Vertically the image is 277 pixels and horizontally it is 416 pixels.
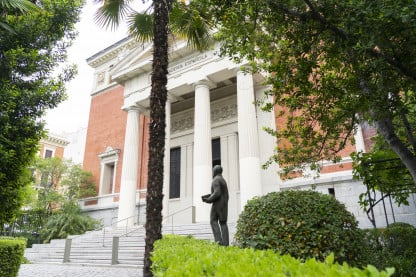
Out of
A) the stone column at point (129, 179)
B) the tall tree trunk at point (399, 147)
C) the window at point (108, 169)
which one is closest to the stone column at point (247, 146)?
the tall tree trunk at point (399, 147)

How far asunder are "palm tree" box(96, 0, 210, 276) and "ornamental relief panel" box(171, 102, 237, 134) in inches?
373

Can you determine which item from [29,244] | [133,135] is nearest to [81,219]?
[29,244]

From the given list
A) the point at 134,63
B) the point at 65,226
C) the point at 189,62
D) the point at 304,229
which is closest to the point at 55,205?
the point at 65,226

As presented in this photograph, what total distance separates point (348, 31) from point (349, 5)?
1.34 ft

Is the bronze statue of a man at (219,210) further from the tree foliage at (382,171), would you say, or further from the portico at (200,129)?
the portico at (200,129)

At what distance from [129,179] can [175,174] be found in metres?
4.20

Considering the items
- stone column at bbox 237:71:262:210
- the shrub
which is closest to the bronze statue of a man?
stone column at bbox 237:71:262:210

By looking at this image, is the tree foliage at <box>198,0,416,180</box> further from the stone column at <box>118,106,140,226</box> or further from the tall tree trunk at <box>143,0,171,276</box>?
the stone column at <box>118,106,140,226</box>

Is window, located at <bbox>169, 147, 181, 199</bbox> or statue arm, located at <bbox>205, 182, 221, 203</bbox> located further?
window, located at <bbox>169, 147, 181, 199</bbox>

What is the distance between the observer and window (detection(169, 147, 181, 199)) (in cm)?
1988

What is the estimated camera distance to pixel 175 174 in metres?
20.4

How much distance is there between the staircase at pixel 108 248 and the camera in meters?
11.1

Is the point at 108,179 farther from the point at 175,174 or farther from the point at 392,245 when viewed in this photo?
the point at 392,245

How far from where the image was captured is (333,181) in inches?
523
